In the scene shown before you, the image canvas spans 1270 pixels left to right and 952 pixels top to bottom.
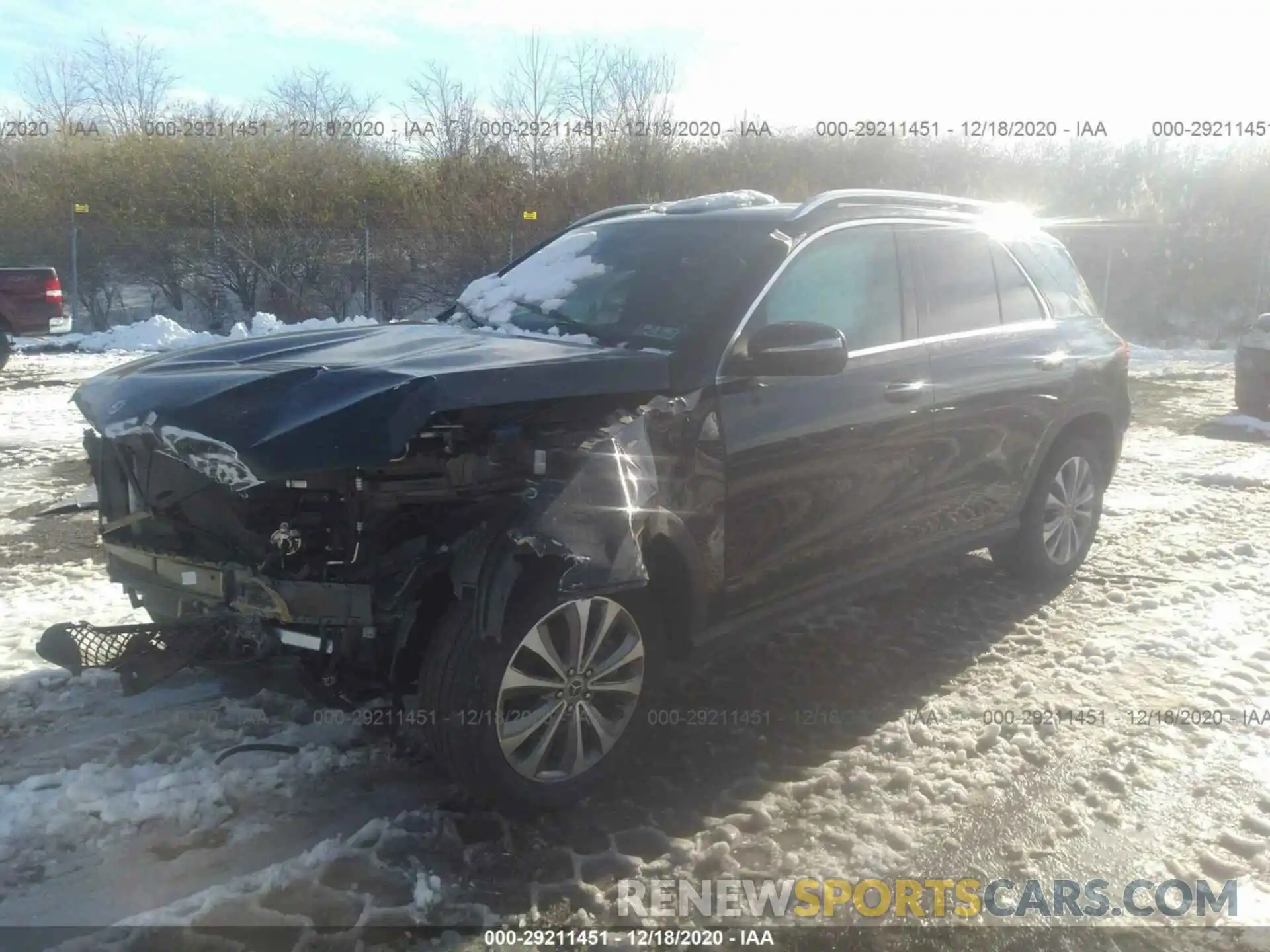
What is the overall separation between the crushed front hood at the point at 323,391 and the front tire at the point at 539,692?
0.58 metres

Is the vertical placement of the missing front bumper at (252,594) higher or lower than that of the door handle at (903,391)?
lower

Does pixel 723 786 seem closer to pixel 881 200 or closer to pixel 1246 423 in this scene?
pixel 881 200

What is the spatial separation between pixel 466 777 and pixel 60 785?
137cm

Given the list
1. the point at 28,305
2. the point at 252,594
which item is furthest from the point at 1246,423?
the point at 28,305

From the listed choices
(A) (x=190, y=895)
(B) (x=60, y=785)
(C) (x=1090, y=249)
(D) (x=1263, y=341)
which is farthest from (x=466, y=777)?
(C) (x=1090, y=249)

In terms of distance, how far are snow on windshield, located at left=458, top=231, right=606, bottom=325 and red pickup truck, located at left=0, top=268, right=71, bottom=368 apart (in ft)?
37.5

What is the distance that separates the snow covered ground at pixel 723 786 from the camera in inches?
112

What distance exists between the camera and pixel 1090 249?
80.4 feet

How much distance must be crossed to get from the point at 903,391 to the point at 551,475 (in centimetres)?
188

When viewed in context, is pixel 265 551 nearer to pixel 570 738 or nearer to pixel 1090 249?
pixel 570 738

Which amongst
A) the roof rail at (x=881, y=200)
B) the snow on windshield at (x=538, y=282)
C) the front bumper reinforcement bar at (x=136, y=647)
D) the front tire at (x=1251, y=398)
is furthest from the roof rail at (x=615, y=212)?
the front tire at (x=1251, y=398)

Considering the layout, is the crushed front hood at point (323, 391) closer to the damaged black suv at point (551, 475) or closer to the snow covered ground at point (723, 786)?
the damaged black suv at point (551, 475)

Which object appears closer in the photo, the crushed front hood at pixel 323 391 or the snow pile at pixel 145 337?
the crushed front hood at pixel 323 391

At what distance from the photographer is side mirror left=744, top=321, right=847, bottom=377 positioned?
3600 mm
